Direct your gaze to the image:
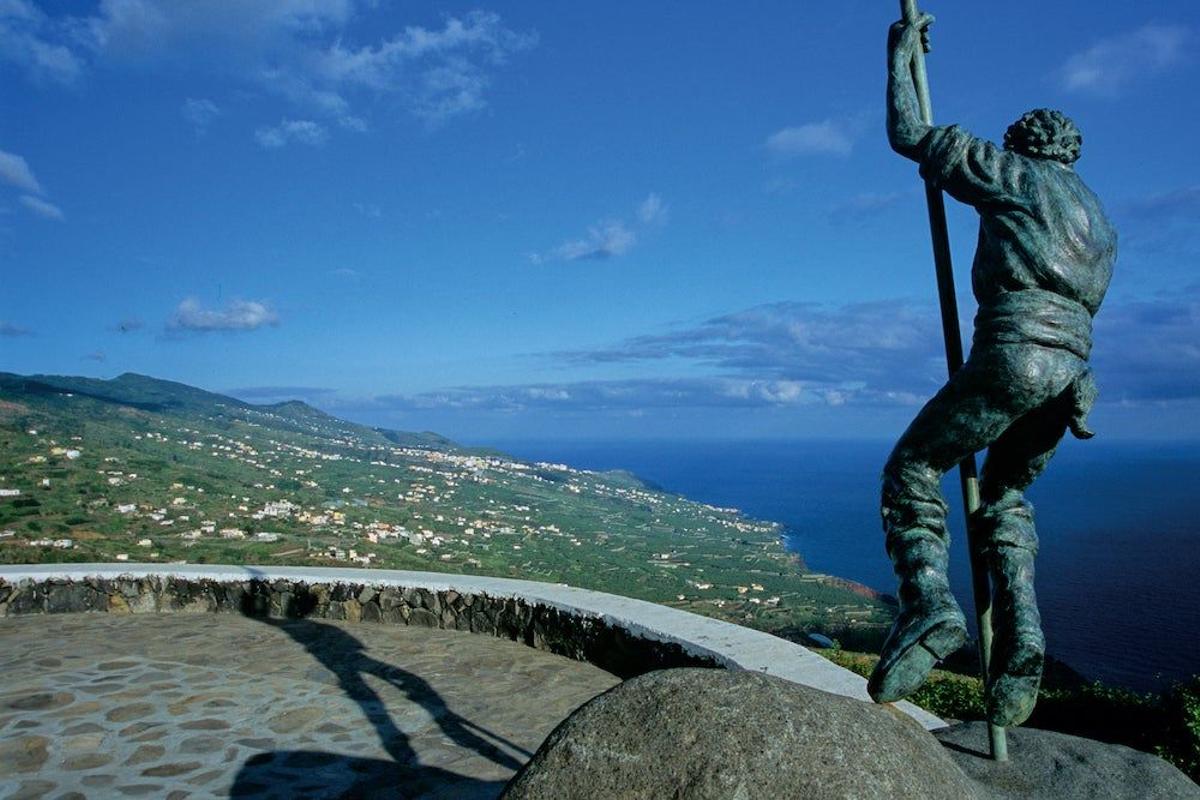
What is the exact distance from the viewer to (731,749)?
2113 millimetres

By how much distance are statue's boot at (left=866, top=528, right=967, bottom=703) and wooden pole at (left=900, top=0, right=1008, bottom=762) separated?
0.20 meters

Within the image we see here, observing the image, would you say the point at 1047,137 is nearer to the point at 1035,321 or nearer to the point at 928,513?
the point at 1035,321

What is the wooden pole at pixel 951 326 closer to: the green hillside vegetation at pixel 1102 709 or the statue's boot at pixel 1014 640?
the statue's boot at pixel 1014 640

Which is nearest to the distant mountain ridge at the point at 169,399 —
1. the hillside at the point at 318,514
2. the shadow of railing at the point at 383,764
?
the hillside at the point at 318,514

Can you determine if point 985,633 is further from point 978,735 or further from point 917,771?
point 917,771

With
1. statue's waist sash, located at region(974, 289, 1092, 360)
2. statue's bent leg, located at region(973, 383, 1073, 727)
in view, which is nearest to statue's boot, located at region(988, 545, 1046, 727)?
statue's bent leg, located at region(973, 383, 1073, 727)

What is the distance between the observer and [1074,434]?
3.43 metres

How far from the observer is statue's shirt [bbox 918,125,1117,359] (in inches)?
132

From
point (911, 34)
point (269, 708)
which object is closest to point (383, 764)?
point (269, 708)

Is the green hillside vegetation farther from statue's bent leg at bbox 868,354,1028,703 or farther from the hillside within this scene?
the hillside

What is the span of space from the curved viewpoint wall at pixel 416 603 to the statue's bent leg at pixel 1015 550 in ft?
9.40

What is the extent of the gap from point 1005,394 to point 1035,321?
0.30 m

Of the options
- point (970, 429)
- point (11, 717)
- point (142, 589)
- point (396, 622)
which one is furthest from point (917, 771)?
point (142, 589)

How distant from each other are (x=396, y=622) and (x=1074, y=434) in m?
6.98
